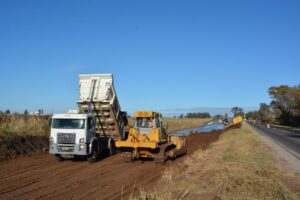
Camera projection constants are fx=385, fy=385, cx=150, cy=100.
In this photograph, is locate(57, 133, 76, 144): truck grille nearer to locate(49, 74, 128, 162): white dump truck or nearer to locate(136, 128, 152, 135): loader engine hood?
locate(49, 74, 128, 162): white dump truck

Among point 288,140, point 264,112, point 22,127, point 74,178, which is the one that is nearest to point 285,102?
point 264,112

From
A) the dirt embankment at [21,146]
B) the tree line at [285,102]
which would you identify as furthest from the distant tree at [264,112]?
the dirt embankment at [21,146]

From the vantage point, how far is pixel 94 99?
66.7ft

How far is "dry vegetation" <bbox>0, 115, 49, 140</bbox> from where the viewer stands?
23.8 m

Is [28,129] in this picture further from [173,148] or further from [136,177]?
[136,177]

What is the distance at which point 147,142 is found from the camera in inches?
711

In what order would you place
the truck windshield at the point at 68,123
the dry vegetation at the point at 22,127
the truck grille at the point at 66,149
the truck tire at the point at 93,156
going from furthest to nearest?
the dry vegetation at the point at 22,127 → the truck tire at the point at 93,156 → the truck windshield at the point at 68,123 → the truck grille at the point at 66,149

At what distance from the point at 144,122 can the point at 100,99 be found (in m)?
2.67

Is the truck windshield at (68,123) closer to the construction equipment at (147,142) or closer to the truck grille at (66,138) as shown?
the truck grille at (66,138)

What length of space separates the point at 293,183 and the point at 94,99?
11.2 m

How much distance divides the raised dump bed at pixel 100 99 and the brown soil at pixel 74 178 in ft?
7.73

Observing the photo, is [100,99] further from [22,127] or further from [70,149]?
[22,127]

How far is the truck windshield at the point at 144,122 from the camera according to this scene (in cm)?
1947

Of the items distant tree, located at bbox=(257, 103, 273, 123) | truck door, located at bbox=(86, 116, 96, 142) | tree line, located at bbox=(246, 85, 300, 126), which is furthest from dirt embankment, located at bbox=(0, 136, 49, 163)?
distant tree, located at bbox=(257, 103, 273, 123)
